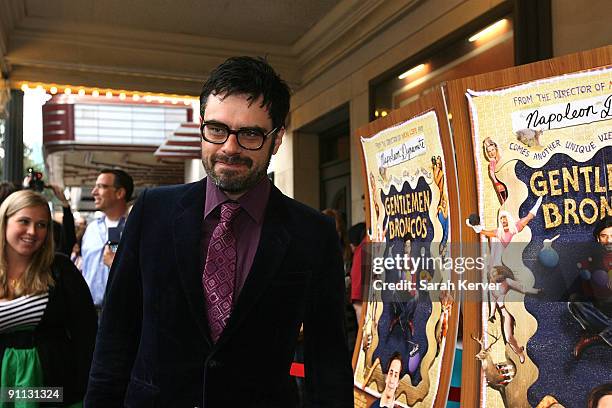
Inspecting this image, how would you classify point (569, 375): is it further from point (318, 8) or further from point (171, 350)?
point (318, 8)

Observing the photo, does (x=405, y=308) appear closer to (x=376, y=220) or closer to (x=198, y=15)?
(x=376, y=220)

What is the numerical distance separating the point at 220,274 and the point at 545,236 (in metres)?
1.04

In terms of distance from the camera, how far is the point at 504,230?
2.03 meters

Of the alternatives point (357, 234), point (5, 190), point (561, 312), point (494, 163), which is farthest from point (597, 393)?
point (5, 190)

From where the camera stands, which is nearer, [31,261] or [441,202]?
[441,202]

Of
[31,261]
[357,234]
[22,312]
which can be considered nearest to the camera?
[22,312]

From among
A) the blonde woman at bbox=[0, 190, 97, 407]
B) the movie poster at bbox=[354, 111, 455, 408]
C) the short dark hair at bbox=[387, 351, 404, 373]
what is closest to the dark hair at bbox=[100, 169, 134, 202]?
the blonde woman at bbox=[0, 190, 97, 407]

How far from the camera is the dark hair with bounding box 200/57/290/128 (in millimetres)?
1429

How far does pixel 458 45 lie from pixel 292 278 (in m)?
3.35

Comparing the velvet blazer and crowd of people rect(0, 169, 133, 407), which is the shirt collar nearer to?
the velvet blazer

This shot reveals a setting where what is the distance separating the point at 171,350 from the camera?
1416 millimetres

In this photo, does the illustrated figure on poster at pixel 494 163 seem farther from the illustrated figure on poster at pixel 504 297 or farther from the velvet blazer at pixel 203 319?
the velvet blazer at pixel 203 319

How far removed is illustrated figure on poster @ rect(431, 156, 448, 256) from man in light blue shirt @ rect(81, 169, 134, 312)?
260cm

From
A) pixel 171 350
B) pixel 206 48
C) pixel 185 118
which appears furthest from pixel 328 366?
pixel 185 118
